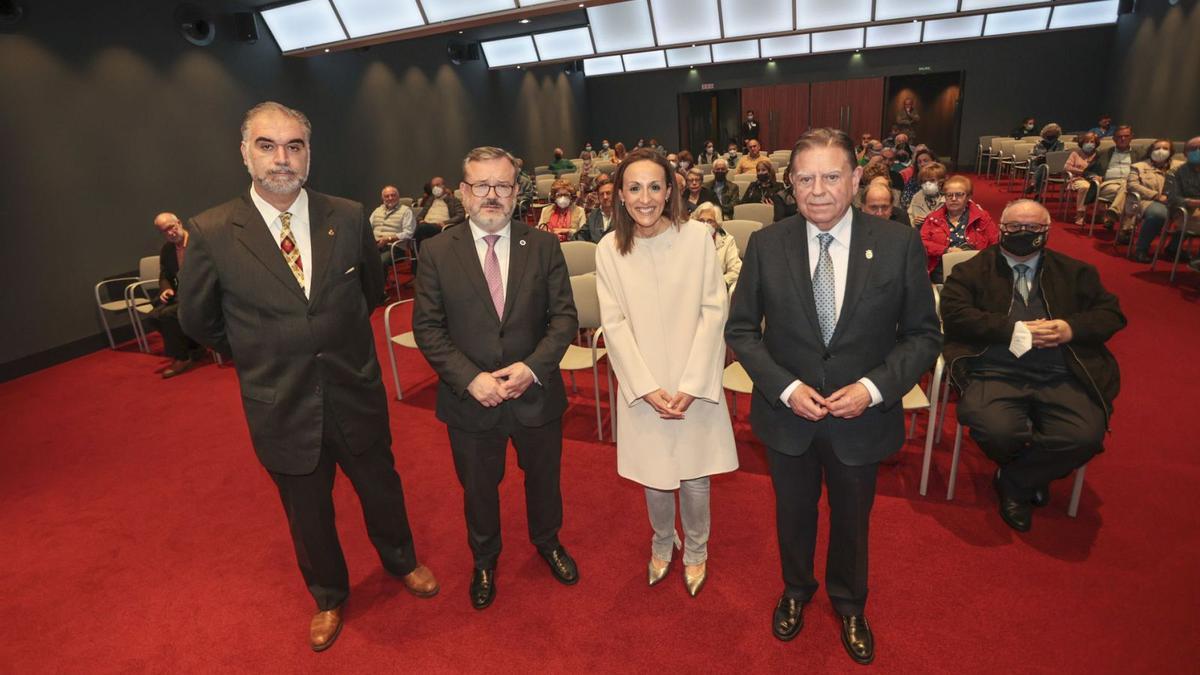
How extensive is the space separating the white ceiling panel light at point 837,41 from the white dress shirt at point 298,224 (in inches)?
675

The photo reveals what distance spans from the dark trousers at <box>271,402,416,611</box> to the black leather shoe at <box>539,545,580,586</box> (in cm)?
61

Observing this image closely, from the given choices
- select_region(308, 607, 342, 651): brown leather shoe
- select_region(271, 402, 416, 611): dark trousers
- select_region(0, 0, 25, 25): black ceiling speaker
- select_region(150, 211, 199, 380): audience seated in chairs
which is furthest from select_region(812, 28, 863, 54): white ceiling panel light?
select_region(308, 607, 342, 651): brown leather shoe

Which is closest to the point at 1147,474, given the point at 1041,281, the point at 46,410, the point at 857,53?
the point at 1041,281

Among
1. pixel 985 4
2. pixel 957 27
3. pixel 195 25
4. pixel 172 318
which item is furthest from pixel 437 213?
pixel 957 27

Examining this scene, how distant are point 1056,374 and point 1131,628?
1.11 metres

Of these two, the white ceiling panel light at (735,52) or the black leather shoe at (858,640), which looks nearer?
the black leather shoe at (858,640)

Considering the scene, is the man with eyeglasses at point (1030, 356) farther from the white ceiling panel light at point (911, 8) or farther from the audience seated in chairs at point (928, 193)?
the white ceiling panel light at point (911, 8)

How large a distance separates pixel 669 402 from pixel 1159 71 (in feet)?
53.0

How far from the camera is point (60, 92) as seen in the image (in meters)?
6.57

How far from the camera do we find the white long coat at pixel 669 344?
222 cm

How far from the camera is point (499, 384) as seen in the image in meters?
2.26

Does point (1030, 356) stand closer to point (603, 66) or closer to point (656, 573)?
point (656, 573)

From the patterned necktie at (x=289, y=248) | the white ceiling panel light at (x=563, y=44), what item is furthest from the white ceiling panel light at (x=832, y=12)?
the patterned necktie at (x=289, y=248)

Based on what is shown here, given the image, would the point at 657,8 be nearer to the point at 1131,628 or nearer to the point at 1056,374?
the point at 1056,374
